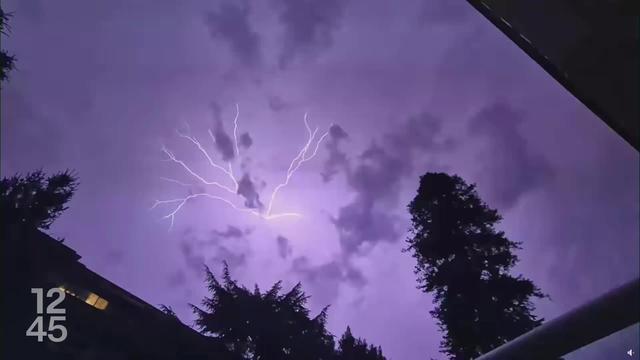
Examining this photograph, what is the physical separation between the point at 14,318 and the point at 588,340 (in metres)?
10.4

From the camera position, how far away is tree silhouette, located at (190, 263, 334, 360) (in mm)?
14305

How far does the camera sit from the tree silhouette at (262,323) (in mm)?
14305

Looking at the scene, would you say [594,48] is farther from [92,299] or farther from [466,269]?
[466,269]

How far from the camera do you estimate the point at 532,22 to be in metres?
1.24

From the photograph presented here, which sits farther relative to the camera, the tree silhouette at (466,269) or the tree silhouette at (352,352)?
the tree silhouette at (352,352)

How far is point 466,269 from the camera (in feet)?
46.1

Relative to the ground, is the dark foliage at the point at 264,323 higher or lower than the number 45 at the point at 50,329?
higher

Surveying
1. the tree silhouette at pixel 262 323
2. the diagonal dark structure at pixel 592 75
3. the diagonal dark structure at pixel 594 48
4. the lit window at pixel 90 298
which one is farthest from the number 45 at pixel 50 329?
the diagonal dark structure at pixel 594 48

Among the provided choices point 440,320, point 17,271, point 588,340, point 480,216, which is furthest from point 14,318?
point 480,216

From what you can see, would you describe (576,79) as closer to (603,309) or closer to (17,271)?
(603,309)

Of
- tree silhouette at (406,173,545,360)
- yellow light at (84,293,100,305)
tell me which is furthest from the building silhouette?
tree silhouette at (406,173,545,360)

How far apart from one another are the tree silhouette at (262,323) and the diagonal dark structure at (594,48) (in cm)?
1453
